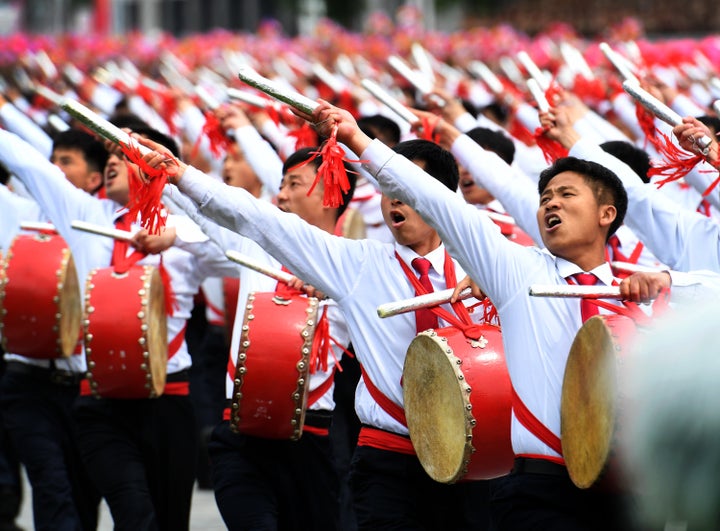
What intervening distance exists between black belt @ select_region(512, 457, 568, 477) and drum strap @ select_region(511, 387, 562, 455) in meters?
0.04

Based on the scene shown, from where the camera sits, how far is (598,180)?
14.9 feet

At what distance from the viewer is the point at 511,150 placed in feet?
23.6

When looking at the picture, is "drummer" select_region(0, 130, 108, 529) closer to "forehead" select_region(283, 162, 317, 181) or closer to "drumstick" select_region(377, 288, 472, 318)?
"forehead" select_region(283, 162, 317, 181)

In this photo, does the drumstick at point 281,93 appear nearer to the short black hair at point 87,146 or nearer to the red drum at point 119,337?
the red drum at point 119,337

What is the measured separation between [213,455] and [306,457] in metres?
0.35

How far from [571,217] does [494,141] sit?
2.75 m

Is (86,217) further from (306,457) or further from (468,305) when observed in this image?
(468,305)

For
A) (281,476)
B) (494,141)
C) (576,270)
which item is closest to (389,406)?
(576,270)

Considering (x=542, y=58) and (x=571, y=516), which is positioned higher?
(x=542, y=58)

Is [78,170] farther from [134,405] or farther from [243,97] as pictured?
A: [134,405]

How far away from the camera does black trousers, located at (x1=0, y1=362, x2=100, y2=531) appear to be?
6.16m

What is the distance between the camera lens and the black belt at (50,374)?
6445mm

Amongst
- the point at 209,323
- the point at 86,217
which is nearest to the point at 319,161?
the point at 86,217

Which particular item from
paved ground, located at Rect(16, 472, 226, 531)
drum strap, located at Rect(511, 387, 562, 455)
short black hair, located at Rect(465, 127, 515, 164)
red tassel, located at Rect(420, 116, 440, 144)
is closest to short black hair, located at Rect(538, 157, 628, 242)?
drum strap, located at Rect(511, 387, 562, 455)
